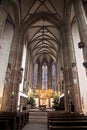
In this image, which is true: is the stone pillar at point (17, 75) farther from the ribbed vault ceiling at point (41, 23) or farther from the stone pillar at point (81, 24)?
the stone pillar at point (81, 24)

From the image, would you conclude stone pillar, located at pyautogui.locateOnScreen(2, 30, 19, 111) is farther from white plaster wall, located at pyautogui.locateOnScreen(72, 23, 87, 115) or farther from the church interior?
white plaster wall, located at pyautogui.locateOnScreen(72, 23, 87, 115)

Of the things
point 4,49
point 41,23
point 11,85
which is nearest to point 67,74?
point 11,85

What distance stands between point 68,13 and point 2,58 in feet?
30.5

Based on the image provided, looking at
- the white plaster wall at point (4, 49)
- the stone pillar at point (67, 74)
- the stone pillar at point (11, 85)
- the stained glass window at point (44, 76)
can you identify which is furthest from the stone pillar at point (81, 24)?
the stained glass window at point (44, 76)

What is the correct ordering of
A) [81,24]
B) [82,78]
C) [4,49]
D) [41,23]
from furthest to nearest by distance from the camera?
[41,23]
[4,49]
[82,78]
[81,24]

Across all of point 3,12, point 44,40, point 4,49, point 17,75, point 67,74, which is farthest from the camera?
point 44,40

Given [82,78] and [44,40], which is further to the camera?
[44,40]

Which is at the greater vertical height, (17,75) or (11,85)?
(17,75)

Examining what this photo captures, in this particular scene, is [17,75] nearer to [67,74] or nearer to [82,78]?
[67,74]

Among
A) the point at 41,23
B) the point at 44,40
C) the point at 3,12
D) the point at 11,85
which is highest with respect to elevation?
the point at 41,23

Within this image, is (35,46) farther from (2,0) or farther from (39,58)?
(2,0)

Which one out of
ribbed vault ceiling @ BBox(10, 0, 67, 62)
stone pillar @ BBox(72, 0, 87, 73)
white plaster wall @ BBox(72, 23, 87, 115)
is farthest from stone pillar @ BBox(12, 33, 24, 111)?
stone pillar @ BBox(72, 0, 87, 73)

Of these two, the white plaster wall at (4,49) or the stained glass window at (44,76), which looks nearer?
the white plaster wall at (4,49)

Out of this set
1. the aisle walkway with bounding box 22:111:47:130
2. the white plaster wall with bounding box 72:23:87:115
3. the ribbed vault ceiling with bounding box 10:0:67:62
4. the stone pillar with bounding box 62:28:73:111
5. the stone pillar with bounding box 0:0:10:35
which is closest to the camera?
the aisle walkway with bounding box 22:111:47:130
